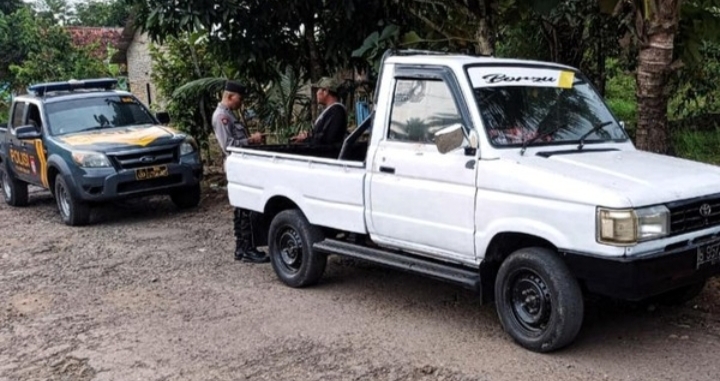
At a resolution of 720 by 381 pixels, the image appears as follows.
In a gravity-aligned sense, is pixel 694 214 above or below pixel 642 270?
above

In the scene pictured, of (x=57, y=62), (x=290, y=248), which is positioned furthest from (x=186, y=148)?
(x=57, y=62)

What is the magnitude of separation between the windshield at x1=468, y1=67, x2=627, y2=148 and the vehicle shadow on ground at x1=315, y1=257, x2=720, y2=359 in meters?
1.33

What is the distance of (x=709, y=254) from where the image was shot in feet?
15.5

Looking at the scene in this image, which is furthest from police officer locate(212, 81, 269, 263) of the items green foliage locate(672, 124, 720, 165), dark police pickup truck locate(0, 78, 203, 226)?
green foliage locate(672, 124, 720, 165)

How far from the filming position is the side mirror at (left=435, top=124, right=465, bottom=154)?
507 centimetres

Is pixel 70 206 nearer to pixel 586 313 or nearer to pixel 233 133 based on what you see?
pixel 233 133

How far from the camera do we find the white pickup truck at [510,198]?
448 centimetres

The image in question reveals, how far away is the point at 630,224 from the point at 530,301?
3.08 feet

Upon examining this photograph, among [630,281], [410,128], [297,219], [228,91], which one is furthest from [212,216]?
[630,281]

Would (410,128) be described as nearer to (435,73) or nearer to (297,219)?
(435,73)

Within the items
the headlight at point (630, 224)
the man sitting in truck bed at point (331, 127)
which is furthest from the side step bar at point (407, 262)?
the man sitting in truck bed at point (331, 127)

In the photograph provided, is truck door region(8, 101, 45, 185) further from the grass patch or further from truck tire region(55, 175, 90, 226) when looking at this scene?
the grass patch

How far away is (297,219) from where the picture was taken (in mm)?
6598

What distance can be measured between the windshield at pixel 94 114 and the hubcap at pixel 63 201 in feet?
2.72
